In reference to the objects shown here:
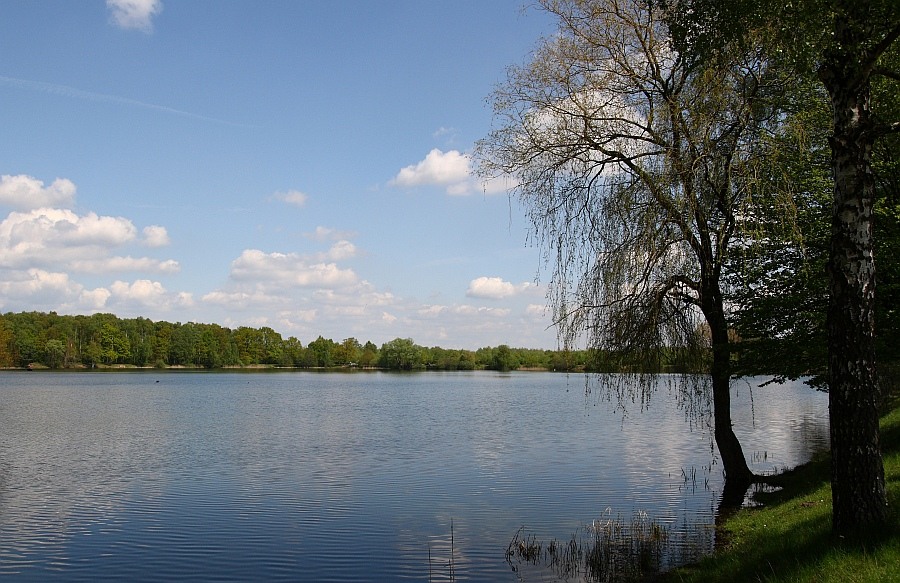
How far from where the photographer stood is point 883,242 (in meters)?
15.7

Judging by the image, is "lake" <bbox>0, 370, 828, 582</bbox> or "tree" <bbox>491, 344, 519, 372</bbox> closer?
"lake" <bbox>0, 370, 828, 582</bbox>

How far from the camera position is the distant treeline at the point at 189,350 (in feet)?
502

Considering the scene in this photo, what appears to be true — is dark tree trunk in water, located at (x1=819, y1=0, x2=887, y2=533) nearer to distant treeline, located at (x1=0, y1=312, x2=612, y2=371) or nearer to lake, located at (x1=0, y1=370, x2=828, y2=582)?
lake, located at (x1=0, y1=370, x2=828, y2=582)

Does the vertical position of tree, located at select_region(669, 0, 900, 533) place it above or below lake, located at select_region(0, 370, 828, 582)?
above

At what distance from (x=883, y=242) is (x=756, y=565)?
9806mm

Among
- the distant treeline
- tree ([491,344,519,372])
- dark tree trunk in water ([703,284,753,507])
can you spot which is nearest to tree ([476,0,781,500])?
dark tree trunk in water ([703,284,753,507])

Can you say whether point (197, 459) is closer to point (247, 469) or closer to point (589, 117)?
point (247, 469)

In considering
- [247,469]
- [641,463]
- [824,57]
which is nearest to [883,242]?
[824,57]

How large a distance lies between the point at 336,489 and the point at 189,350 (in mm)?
163798

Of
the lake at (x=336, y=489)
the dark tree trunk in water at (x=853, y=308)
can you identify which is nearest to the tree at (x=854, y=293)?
the dark tree trunk in water at (x=853, y=308)

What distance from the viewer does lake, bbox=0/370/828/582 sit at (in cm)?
1388

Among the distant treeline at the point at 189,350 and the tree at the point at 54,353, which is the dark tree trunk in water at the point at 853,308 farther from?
the tree at the point at 54,353

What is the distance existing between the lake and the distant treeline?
101 metres

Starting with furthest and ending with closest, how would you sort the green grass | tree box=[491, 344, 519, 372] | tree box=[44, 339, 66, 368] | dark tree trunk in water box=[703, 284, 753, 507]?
tree box=[491, 344, 519, 372] → tree box=[44, 339, 66, 368] → dark tree trunk in water box=[703, 284, 753, 507] → the green grass
